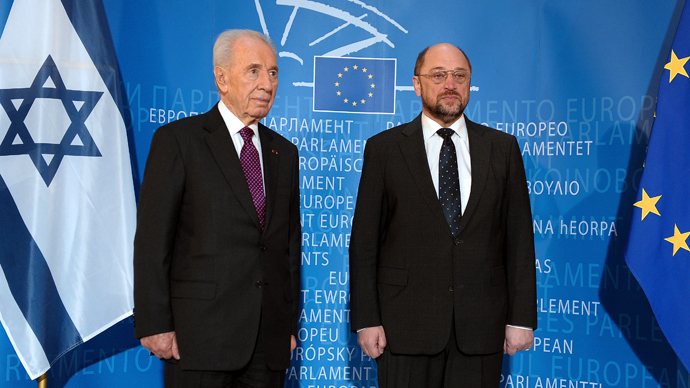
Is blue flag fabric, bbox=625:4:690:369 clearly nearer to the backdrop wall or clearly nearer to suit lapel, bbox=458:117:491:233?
the backdrop wall

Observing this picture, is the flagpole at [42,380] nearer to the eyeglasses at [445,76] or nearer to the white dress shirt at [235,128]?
the white dress shirt at [235,128]

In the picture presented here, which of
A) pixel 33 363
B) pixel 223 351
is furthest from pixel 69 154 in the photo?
pixel 223 351

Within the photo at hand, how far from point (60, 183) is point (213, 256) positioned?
1236 mm

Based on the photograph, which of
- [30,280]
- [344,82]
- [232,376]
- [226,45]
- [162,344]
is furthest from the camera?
[344,82]

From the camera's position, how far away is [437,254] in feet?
6.79

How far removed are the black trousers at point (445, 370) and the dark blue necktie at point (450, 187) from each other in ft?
1.28

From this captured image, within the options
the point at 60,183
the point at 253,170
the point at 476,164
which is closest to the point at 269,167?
the point at 253,170

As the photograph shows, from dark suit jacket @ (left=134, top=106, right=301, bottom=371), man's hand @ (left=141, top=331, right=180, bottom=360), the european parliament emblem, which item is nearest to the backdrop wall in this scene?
the european parliament emblem

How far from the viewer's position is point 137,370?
319cm

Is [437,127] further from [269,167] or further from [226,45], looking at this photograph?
[226,45]

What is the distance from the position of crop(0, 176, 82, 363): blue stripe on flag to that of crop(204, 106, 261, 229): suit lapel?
123 centimetres

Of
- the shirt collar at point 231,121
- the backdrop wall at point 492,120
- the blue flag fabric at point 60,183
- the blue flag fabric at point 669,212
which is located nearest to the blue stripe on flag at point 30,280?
the blue flag fabric at point 60,183

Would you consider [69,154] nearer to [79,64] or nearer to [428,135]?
[79,64]

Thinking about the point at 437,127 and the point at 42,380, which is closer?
the point at 437,127
